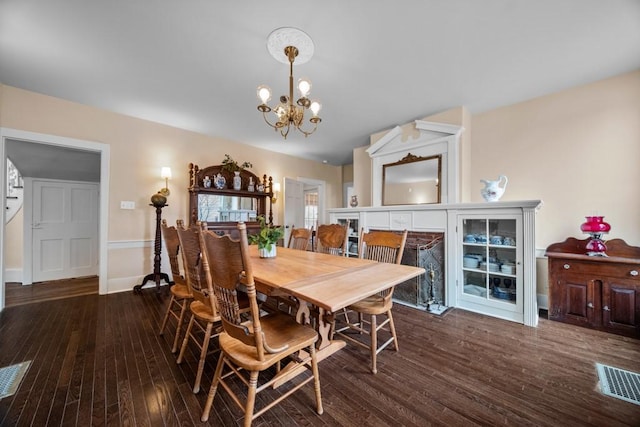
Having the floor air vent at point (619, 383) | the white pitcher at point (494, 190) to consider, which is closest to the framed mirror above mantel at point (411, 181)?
the white pitcher at point (494, 190)

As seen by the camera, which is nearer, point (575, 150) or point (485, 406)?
point (485, 406)

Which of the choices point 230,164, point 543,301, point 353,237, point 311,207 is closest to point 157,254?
point 230,164

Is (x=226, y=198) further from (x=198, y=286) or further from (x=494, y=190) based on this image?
(x=494, y=190)

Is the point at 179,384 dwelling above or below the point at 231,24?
below

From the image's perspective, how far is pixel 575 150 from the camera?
274 cm

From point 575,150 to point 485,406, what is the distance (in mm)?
2964

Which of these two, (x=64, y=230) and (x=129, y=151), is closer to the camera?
(x=129, y=151)

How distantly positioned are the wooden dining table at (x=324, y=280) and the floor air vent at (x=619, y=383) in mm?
1371

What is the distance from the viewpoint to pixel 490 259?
9.38 feet

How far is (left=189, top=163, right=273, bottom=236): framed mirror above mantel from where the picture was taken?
→ 13.6 ft

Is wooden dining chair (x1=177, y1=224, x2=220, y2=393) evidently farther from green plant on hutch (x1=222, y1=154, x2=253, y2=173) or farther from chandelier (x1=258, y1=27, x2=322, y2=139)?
green plant on hutch (x1=222, y1=154, x2=253, y2=173)

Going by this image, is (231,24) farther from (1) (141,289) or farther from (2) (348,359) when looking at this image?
(1) (141,289)

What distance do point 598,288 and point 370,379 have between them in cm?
249

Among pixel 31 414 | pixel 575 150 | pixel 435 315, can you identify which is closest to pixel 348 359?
pixel 435 315
